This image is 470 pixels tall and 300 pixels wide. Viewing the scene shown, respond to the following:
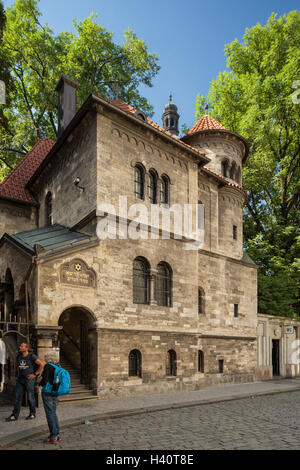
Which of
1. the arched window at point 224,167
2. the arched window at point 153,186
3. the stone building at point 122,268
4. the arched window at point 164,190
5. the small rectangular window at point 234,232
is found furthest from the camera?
the arched window at point 224,167

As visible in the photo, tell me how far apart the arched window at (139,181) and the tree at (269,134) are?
11.7m

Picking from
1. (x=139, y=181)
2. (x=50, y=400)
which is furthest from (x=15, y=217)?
(x=50, y=400)

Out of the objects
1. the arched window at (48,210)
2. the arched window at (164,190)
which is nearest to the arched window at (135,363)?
the arched window at (164,190)

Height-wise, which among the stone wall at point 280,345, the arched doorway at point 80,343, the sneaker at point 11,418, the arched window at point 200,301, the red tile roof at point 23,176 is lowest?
the stone wall at point 280,345

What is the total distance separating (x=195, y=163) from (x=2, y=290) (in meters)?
9.91

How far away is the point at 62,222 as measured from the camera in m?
16.2

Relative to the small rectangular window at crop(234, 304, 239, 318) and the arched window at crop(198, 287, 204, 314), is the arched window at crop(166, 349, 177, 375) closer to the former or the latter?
the arched window at crop(198, 287, 204, 314)

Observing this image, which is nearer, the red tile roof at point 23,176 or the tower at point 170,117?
the red tile roof at point 23,176

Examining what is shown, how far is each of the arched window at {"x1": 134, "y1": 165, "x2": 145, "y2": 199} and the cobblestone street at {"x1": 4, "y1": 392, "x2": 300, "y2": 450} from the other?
7960mm

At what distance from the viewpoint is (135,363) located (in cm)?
1355

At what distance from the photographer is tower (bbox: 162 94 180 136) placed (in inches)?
1139

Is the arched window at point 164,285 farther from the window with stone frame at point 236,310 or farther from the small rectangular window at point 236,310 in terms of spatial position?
the small rectangular window at point 236,310

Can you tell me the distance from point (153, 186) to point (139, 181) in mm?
774

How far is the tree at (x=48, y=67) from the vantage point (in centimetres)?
2572
